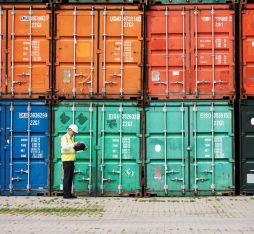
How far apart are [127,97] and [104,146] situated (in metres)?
1.36

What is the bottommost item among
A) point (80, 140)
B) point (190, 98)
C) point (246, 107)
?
point (80, 140)

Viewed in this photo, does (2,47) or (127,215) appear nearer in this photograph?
(127,215)

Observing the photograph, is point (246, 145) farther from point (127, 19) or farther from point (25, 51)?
point (25, 51)

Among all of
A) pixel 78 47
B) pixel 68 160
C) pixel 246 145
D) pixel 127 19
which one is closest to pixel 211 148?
pixel 246 145

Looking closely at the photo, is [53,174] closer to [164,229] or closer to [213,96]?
[213,96]

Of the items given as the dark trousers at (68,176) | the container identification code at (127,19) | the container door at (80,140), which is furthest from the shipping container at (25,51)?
the dark trousers at (68,176)

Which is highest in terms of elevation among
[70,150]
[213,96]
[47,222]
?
[213,96]

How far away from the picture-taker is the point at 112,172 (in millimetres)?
17734

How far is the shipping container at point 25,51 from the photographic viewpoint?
17984 mm

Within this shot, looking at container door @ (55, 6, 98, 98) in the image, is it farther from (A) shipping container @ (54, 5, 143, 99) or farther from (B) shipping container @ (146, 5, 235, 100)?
(B) shipping container @ (146, 5, 235, 100)

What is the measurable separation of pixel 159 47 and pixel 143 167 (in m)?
3.05

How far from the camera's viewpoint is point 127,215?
46.7 feet

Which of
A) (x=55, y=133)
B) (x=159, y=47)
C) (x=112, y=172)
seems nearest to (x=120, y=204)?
(x=112, y=172)

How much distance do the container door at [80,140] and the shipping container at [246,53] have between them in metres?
3.83
